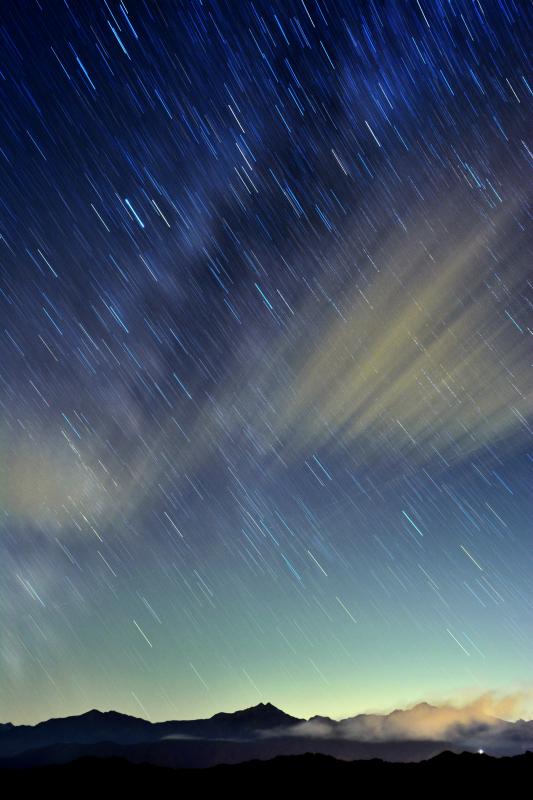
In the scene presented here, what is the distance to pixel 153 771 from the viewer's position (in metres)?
106

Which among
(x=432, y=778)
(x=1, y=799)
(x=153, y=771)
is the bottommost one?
(x=432, y=778)

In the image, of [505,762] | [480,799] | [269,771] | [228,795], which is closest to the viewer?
[480,799]

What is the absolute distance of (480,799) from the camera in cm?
7425

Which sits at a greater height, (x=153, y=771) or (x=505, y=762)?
(x=153, y=771)

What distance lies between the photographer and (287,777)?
102938mm

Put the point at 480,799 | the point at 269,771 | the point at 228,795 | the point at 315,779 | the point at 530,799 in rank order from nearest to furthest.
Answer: the point at 530,799 → the point at 480,799 → the point at 228,795 → the point at 315,779 → the point at 269,771

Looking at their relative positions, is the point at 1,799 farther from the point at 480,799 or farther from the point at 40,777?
the point at 480,799

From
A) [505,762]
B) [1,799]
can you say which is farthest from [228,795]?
[505,762]

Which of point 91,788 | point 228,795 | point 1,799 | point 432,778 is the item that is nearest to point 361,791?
point 432,778

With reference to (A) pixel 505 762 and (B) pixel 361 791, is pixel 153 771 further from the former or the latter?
(A) pixel 505 762

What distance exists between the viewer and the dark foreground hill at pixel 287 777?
272ft

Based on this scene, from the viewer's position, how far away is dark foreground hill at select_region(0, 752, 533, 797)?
272 ft

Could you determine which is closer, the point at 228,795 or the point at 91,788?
the point at 228,795

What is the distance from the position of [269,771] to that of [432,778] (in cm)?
3368
